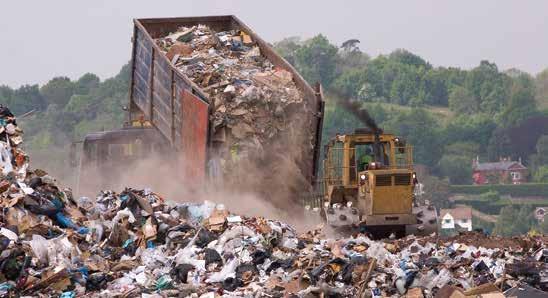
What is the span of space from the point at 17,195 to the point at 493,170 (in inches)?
2031

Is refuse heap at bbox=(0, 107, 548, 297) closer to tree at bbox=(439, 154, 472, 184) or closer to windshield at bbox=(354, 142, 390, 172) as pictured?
windshield at bbox=(354, 142, 390, 172)

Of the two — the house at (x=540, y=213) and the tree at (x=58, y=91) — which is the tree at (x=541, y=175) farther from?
the tree at (x=58, y=91)

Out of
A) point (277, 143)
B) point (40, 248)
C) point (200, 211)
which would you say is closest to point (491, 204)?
point (277, 143)

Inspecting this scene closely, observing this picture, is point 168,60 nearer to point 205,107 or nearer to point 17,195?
point 205,107

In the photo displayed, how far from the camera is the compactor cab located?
17484 mm

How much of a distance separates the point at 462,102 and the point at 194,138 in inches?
2745

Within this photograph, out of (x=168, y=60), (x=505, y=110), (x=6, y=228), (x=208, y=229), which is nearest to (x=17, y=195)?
(x=6, y=228)

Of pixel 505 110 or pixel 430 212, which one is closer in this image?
pixel 430 212

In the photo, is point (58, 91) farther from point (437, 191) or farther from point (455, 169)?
point (437, 191)

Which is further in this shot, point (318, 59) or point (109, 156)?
point (318, 59)

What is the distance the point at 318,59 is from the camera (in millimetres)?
87875

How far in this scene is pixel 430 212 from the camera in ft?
59.2

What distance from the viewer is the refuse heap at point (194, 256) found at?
1267 centimetres

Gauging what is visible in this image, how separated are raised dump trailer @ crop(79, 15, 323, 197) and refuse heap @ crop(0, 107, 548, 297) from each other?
71.2 inches
